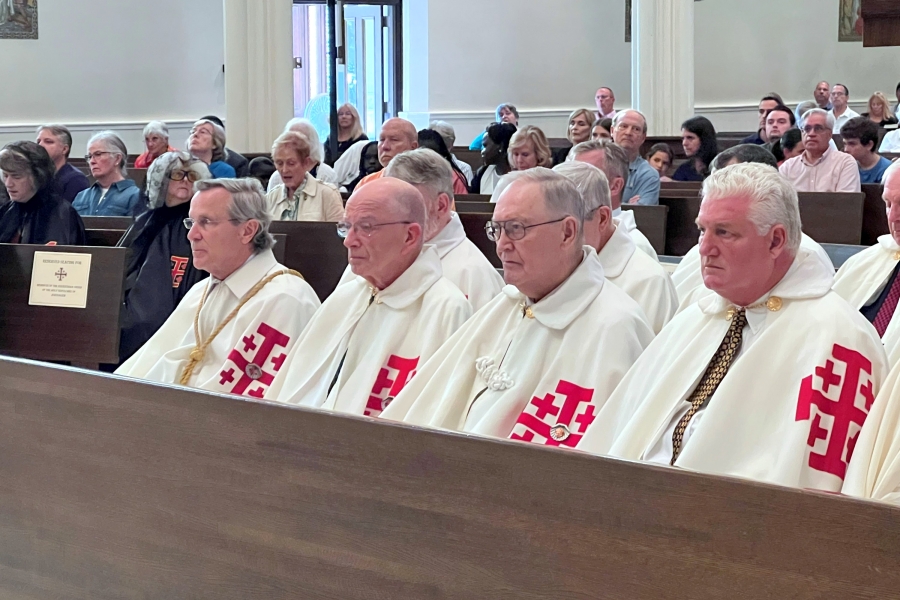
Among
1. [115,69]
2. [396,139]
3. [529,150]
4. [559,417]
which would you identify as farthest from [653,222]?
[115,69]

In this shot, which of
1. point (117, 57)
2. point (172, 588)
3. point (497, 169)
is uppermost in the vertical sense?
point (117, 57)

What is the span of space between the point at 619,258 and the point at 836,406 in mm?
1564

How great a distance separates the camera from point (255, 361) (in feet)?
13.3

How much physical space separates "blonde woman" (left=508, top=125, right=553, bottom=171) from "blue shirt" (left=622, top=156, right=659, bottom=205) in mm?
548

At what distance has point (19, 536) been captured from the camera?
2.46 metres

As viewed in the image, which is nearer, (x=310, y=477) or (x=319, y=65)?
(x=310, y=477)

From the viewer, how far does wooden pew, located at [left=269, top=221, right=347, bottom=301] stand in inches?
215

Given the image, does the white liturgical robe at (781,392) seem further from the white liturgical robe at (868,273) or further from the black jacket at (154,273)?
the black jacket at (154,273)

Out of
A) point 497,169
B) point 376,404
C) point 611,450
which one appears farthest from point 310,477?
point 497,169

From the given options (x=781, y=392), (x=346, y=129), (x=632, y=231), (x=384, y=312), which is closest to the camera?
(x=781, y=392)

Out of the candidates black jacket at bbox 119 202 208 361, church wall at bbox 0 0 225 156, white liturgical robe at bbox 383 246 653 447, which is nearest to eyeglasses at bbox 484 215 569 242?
white liturgical robe at bbox 383 246 653 447

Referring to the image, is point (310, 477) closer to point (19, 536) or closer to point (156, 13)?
point (19, 536)

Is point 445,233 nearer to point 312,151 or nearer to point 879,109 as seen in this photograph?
point 312,151

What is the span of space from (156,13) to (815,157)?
32.3 ft
